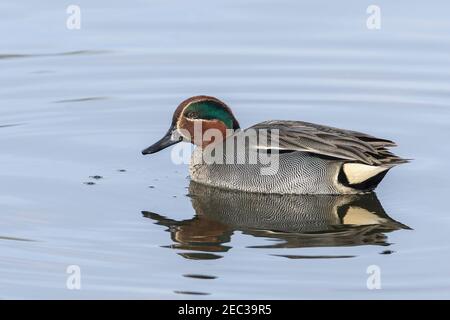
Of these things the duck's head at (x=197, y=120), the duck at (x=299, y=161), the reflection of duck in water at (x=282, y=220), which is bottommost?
the reflection of duck in water at (x=282, y=220)

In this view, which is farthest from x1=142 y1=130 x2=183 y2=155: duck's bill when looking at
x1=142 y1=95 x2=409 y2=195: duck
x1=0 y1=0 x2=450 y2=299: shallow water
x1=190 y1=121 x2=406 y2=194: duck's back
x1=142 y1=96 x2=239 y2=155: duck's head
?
x1=190 y1=121 x2=406 y2=194: duck's back

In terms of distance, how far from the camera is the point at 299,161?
36.4 ft

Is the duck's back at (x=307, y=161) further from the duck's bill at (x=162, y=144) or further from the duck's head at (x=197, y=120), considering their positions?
the duck's bill at (x=162, y=144)

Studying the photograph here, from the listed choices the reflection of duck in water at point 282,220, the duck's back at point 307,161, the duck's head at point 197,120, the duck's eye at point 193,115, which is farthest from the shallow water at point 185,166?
the duck's eye at point 193,115

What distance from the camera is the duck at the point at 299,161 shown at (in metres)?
11.0

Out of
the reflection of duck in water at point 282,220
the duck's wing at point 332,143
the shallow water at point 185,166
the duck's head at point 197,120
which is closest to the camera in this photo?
the shallow water at point 185,166

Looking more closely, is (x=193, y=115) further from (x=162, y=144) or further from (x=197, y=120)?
(x=162, y=144)

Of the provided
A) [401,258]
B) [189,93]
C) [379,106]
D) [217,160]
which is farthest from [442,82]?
[401,258]

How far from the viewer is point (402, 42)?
599 inches

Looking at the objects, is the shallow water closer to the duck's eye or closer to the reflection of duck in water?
the reflection of duck in water

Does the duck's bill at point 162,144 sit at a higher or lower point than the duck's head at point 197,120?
lower

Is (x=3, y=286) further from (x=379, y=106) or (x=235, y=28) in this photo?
(x=235, y=28)

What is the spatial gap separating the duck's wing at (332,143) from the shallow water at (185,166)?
1.22 feet

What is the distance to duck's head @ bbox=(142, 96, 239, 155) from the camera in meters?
11.5
